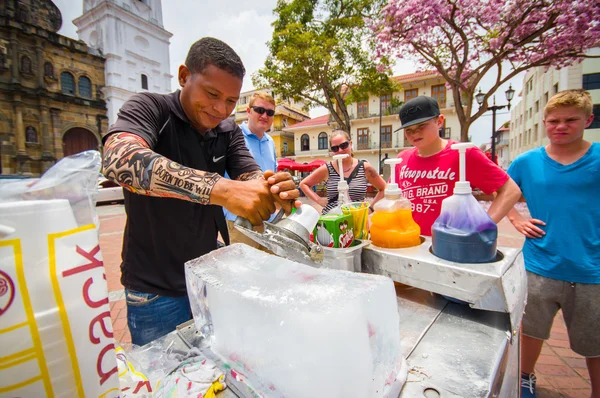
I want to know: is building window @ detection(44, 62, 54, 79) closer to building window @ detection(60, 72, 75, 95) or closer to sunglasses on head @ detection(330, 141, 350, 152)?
building window @ detection(60, 72, 75, 95)

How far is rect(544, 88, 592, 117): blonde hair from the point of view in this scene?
1744 mm

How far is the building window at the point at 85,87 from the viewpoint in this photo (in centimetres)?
2545

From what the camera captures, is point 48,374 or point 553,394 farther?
point 553,394

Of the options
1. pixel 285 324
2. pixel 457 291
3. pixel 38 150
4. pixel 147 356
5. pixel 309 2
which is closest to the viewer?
pixel 285 324

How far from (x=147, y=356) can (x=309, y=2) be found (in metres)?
13.3

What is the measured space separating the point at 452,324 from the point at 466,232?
31 cm

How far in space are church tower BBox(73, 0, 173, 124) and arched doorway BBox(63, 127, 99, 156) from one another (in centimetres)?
240

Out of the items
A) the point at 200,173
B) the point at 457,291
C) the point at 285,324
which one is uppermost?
the point at 200,173

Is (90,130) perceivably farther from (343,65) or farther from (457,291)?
(457,291)

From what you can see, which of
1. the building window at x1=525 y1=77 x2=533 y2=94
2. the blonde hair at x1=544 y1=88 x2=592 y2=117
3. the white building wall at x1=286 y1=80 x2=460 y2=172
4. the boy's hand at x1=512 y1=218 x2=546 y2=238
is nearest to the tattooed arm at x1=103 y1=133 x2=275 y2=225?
the boy's hand at x1=512 y1=218 x2=546 y2=238

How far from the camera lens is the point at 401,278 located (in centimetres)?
106

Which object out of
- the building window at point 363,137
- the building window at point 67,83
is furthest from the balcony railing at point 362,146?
the building window at point 67,83

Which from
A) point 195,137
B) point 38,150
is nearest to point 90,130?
point 38,150

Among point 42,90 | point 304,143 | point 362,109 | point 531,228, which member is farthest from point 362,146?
point 531,228
